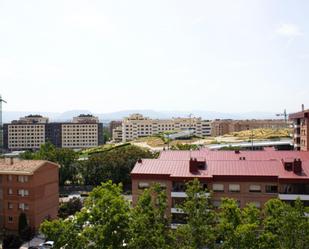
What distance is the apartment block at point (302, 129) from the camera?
73.7 meters

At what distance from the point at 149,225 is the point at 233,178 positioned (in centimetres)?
1773

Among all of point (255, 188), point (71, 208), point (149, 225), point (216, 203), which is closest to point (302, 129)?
point (255, 188)

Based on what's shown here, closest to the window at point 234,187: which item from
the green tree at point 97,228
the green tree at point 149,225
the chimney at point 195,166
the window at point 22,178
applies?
the chimney at point 195,166

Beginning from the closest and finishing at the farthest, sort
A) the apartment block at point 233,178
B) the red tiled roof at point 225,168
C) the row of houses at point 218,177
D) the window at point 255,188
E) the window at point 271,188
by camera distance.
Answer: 1. the apartment block at point 233,178
2. the row of houses at point 218,177
3. the window at point 271,188
4. the window at point 255,188
5. the red tiled roof at point 225,168

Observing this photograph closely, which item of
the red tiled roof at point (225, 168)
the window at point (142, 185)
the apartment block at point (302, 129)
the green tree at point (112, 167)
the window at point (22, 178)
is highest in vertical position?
the apartment block at point (302, 129)

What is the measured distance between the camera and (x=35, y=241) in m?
53.2

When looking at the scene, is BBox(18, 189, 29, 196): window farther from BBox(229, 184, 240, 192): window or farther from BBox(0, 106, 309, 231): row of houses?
BBox(229, 184, 240, 192): window

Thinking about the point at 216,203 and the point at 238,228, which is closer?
the point at 238,228

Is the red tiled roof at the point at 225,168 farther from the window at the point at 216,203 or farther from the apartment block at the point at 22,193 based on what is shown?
the apartment block at the point at 22,193

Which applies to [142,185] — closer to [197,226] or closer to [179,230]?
[179,230]

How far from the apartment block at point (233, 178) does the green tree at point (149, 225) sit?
12.3 m

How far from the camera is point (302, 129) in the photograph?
3041 inches

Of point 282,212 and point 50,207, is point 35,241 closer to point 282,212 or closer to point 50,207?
point 50,207

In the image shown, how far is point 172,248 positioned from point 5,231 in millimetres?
34630
